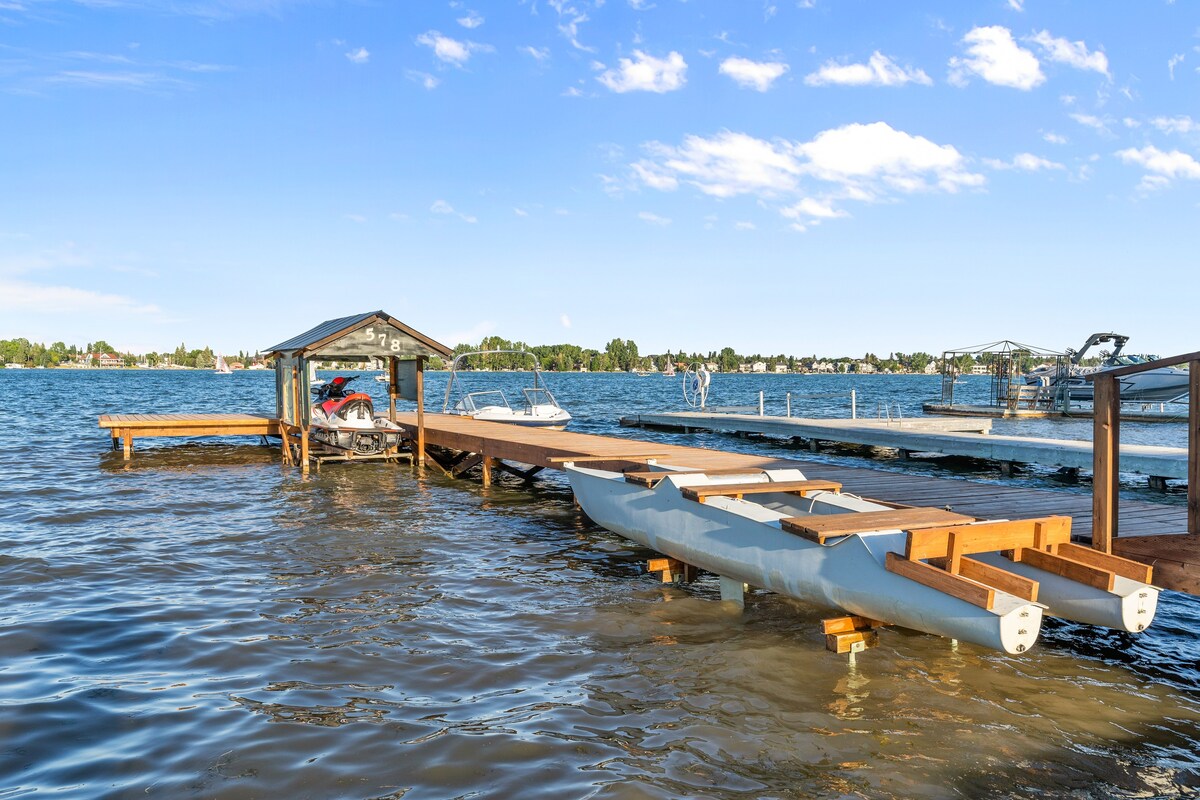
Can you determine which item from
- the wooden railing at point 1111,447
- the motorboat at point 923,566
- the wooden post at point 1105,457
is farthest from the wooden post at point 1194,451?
the motorboat at point 923,566

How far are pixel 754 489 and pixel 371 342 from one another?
439 inches

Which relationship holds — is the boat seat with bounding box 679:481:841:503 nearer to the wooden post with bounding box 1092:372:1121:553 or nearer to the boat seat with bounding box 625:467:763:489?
the boat seat with bounding box 625:467:763:489

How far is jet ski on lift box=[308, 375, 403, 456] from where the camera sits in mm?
18125

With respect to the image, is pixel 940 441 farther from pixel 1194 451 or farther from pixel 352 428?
pixel 1194 451

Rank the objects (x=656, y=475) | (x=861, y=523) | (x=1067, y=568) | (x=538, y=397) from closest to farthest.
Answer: (x=1067, y=568) < (x=861, y=523) < (x=656, y=475) < (x=538, y=397)

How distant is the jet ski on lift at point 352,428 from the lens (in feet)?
59.5

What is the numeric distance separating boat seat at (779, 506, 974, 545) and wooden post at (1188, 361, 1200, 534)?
63.8 inches

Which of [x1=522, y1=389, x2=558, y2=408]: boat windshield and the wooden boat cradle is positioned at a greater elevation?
[x1=522, y1=389, x2=558, y2=408]: boat windshield

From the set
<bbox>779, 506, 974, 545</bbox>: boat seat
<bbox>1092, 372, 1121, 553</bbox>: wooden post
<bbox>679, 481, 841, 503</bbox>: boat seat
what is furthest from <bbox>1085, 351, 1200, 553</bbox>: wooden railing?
<bbox>679, 481, 841, 503</bbox>: boat seat

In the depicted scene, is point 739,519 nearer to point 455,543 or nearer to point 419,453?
point 455,543

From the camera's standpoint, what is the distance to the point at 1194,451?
5930 mm

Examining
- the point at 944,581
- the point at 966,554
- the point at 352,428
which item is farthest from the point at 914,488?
the point at 352,428

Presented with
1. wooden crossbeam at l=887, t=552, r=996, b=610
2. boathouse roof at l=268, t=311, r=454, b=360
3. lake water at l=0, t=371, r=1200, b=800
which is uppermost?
boathouse roof at l=268, t=311, r=454, b=360

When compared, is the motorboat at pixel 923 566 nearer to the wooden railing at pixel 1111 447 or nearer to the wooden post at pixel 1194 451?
the wooden railing at pixel 1111 447
